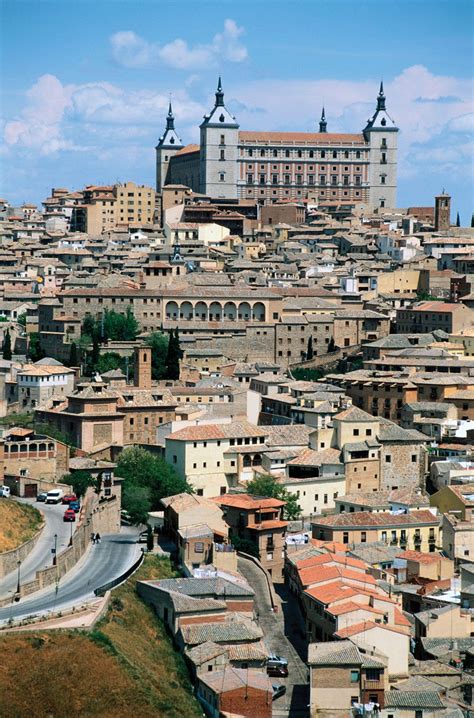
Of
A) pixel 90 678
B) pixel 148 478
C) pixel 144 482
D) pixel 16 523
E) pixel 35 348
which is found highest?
pixel 35 348

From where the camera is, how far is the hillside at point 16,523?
4219 centimetres

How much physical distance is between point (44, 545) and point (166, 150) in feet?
326

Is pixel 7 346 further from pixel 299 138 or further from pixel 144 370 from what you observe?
pixel 299 138

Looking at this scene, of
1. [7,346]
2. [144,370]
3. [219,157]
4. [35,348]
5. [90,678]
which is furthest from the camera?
[219,157]

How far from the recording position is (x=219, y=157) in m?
127

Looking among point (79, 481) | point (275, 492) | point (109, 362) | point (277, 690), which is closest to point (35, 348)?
point (109, 362)

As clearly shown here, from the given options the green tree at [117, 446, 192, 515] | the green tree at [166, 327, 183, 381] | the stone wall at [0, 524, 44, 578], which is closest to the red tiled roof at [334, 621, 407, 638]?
the stone wall at [0, 524, 44, 578]

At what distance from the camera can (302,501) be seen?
179 ft

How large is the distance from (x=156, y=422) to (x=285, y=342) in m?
16.0

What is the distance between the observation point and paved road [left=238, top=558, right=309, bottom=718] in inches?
1535

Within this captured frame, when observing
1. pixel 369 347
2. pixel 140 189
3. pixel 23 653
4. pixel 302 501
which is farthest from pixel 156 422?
pixel 140 189

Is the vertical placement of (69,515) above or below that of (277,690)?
above

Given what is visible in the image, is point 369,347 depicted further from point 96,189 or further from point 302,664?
point 96,189

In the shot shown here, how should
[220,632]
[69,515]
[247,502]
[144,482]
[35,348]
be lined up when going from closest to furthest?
[220,632] → [69,515] → [247,502] → [144,482] → [35,348]
